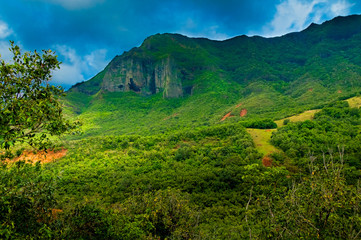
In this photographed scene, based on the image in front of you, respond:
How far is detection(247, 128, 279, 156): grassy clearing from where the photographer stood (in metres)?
42.8

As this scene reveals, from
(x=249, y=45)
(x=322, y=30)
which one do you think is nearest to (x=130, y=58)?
(x=249, y=45)

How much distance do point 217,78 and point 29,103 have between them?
13849 cm

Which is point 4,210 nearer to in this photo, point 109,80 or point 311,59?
point 109,80

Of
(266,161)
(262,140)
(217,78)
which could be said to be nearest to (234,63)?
(217,78)

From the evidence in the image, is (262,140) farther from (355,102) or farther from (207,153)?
(355,102)

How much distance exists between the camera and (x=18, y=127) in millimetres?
5637

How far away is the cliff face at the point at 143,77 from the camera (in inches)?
5650

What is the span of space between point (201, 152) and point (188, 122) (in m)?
41.3

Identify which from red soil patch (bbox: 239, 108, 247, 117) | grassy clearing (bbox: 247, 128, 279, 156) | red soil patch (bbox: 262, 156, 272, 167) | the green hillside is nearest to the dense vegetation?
the green hillside

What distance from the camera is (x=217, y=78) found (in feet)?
452

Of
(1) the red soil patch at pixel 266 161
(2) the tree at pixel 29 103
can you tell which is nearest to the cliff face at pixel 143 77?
(1) the red soil patch at pixel 266 161

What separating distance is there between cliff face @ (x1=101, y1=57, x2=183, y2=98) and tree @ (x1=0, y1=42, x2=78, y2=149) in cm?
13222

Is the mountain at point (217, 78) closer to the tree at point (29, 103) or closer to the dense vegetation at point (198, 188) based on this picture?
the dense vegetation at point (198, 188)

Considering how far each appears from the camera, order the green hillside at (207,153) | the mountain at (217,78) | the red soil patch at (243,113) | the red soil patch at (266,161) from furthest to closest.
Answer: the mountain at (217,78) → the red soil patch at (243,113) → the red soil patch at (266,161) → the green hillside at (207,153)
